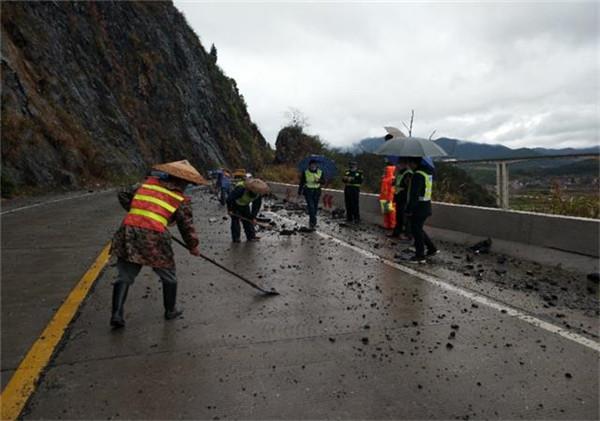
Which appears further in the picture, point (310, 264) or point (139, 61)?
point (139, 61)

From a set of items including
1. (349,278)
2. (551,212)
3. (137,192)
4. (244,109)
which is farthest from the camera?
(244,109)

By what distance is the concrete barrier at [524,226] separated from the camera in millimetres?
6980

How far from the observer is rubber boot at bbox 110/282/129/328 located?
4.69m

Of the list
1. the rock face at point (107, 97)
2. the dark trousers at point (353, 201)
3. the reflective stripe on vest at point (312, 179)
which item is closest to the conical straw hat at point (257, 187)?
the reflective stripe on vest at point (312, 179)

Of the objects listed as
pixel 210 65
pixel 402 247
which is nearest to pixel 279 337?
pixel 402 247

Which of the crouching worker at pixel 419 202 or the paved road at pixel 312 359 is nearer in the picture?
the paved road at pixel 312 359

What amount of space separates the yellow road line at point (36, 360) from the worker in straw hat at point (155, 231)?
1.71 feet

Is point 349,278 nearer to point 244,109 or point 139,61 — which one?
point 139,61

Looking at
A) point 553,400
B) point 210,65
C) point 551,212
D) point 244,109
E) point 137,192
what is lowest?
point 553,400

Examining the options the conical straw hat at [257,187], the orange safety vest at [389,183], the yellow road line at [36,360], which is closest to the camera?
the yellow road line at [36,360]

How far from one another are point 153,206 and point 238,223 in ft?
Result: 16.4

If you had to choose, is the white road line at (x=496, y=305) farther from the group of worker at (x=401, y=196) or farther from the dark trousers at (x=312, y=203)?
the dark trousers at (x=312, y=203)

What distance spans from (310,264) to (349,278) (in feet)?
3.49

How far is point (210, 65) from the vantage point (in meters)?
55.7
